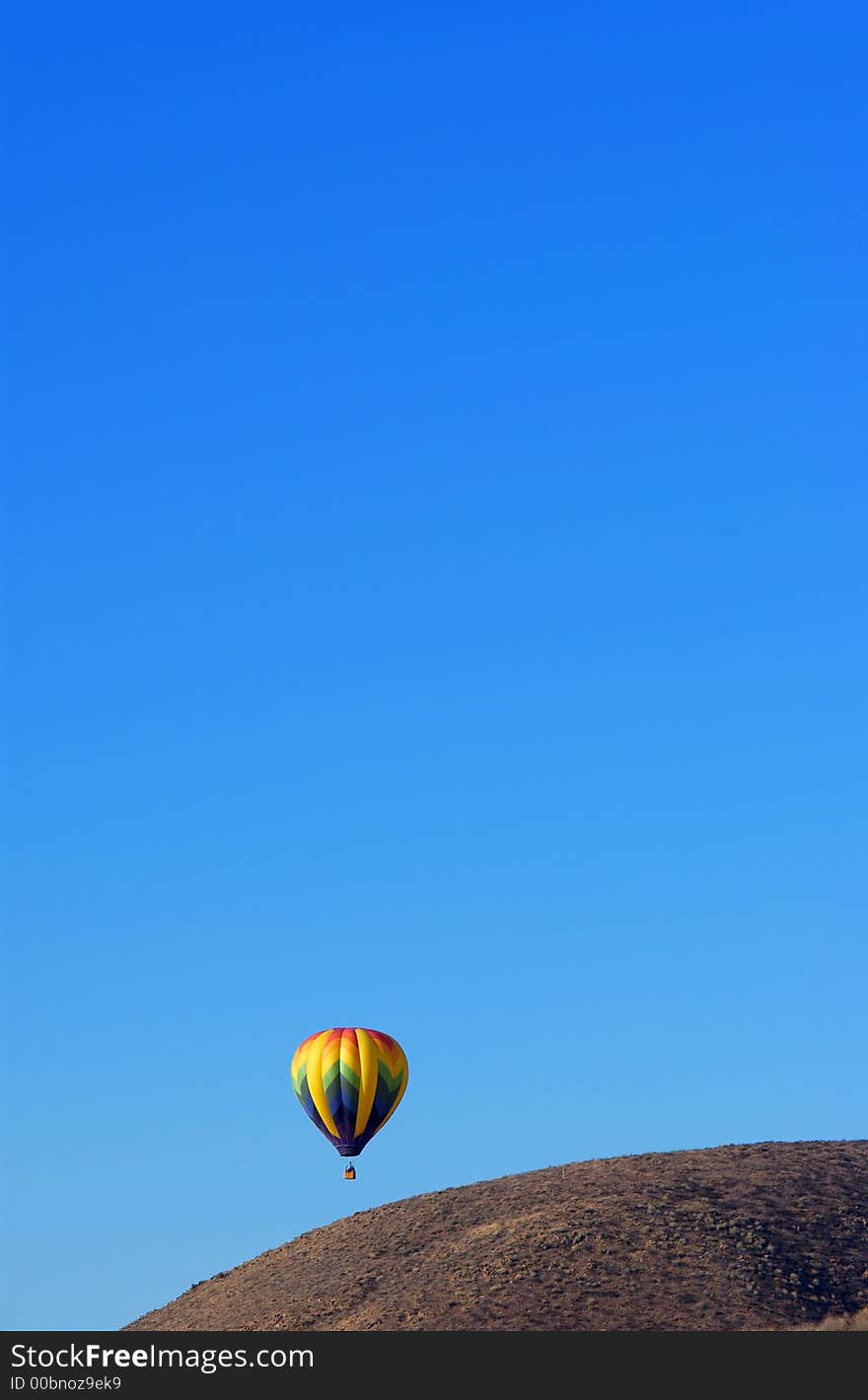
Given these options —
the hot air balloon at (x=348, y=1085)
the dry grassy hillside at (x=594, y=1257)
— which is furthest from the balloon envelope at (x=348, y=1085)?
the dry grassy hillside at (x=594, y=1257)

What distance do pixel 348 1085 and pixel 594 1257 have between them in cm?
1251

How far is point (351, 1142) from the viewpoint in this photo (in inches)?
3757

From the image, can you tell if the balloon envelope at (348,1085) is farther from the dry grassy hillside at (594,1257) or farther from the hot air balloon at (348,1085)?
the dry grassy hillside at (594,1257)

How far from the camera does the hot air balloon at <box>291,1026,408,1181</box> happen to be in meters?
94.7

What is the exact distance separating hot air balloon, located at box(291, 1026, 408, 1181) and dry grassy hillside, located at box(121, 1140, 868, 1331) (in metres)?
5.30

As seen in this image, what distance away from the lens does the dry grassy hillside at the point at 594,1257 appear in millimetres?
84812

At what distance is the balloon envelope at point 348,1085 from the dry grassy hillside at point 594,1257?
5358 mm

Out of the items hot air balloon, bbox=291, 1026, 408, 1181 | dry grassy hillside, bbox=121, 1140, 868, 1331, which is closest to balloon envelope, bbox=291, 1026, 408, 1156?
hot air balloon, bbox=291, 1026, 408, 1181

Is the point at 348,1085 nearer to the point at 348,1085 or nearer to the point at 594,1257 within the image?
Answer: the point at 348,1085

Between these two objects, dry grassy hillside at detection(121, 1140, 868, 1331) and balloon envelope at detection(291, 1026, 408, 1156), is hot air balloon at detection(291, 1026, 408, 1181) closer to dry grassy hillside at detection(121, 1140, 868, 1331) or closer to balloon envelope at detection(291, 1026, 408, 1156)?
A: balloon envelope at detection(291, 1026, 408, 1156)

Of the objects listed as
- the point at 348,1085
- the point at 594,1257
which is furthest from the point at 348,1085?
the point at 594,1257
